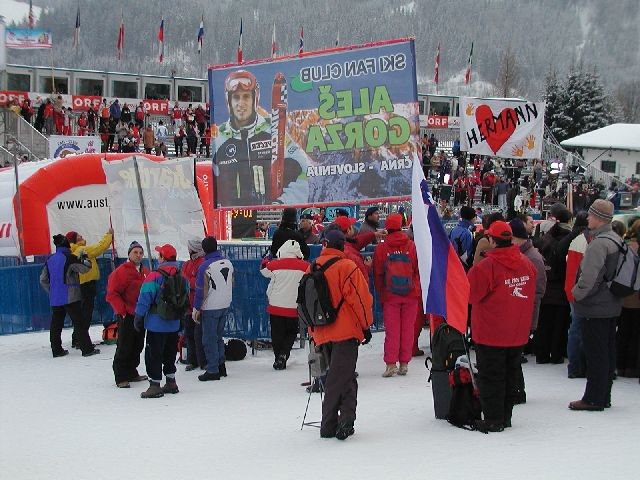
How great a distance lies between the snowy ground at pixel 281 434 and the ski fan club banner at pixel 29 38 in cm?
3872

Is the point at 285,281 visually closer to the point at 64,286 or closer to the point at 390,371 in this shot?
the point at 390,371

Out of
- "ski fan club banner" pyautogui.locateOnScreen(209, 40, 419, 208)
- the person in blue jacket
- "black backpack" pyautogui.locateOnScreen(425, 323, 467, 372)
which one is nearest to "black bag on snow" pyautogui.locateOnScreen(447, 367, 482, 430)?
A: "black backpack" pyautogui.locateOnScreen(425, 323, 467, 372)

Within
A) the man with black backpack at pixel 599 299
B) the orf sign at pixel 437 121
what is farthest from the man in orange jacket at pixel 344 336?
the orf sign at pixel 437 121

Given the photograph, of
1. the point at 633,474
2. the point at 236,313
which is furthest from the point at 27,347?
the point at 633,474

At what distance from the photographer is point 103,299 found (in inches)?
520

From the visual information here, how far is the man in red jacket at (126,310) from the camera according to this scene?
9.72 meters

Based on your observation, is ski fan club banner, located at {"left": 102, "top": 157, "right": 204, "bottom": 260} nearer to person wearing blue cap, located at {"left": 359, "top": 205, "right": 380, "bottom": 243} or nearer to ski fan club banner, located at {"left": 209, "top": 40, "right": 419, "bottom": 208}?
ski fan club banner, located at {"left": 209, "top": 40, "right": 419, "bottom": 208}

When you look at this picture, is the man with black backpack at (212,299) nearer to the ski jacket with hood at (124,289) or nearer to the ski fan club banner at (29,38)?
the ski jacket with hood at (124,289)

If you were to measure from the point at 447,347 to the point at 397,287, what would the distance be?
5.93ft

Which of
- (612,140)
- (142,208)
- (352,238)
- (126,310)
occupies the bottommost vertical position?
(126,310)

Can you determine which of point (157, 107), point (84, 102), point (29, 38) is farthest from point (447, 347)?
point (29, 38)

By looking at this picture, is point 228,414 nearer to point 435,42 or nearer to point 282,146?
point 282,146

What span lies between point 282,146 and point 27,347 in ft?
14.2

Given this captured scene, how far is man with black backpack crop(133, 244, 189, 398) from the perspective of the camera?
894cm
